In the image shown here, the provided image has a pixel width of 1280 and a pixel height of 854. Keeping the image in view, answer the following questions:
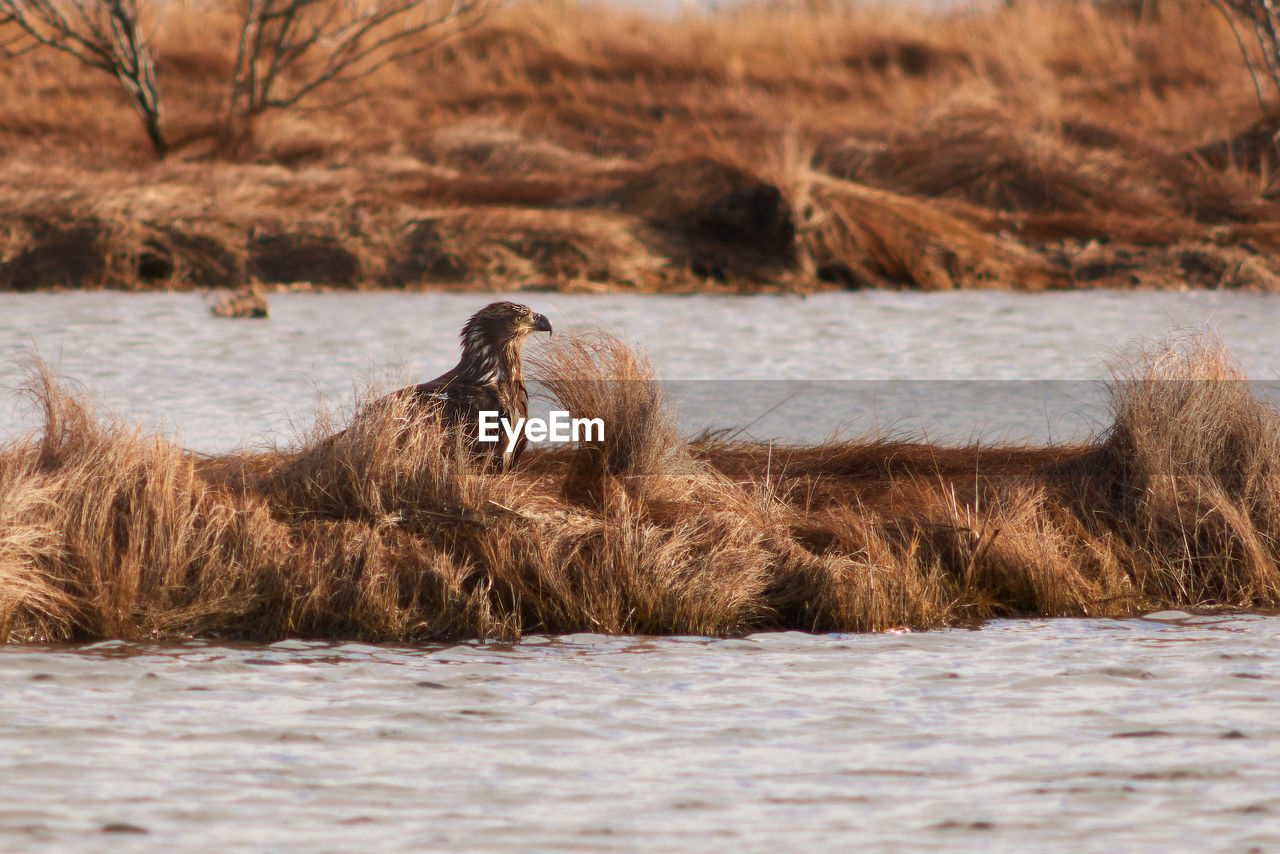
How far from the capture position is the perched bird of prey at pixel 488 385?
8844 mm

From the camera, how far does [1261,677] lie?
707 cm

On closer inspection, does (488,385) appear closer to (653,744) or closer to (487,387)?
(487,387)

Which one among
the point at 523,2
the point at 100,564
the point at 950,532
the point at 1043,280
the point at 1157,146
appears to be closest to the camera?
the point at 100,564

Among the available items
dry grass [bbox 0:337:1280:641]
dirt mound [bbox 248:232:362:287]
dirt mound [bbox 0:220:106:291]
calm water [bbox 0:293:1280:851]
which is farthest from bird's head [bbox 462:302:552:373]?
dirt mound [bbox 0:220:106:291]

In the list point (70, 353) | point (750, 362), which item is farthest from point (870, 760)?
point (70, 353)

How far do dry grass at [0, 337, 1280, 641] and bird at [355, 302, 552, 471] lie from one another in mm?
194

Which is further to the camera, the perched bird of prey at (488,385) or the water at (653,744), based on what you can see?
the perched bird of prey at (488,385)

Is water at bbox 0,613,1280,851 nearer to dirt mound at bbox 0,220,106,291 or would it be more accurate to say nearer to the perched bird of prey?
the perched bird of prey

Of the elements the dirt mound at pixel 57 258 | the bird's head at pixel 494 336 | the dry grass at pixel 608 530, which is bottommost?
the dry grass at pixel 608 530

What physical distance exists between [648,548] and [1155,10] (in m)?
30.8

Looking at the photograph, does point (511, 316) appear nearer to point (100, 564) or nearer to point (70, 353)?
point (100, 564)

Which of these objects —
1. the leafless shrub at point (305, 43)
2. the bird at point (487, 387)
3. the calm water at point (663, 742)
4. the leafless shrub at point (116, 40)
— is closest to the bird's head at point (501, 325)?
the bird at point (487, 387)

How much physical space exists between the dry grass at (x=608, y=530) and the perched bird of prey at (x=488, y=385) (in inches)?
8.4

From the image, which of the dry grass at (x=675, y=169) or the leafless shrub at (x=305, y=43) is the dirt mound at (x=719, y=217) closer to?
the dry grass at (x=675, y=169)
